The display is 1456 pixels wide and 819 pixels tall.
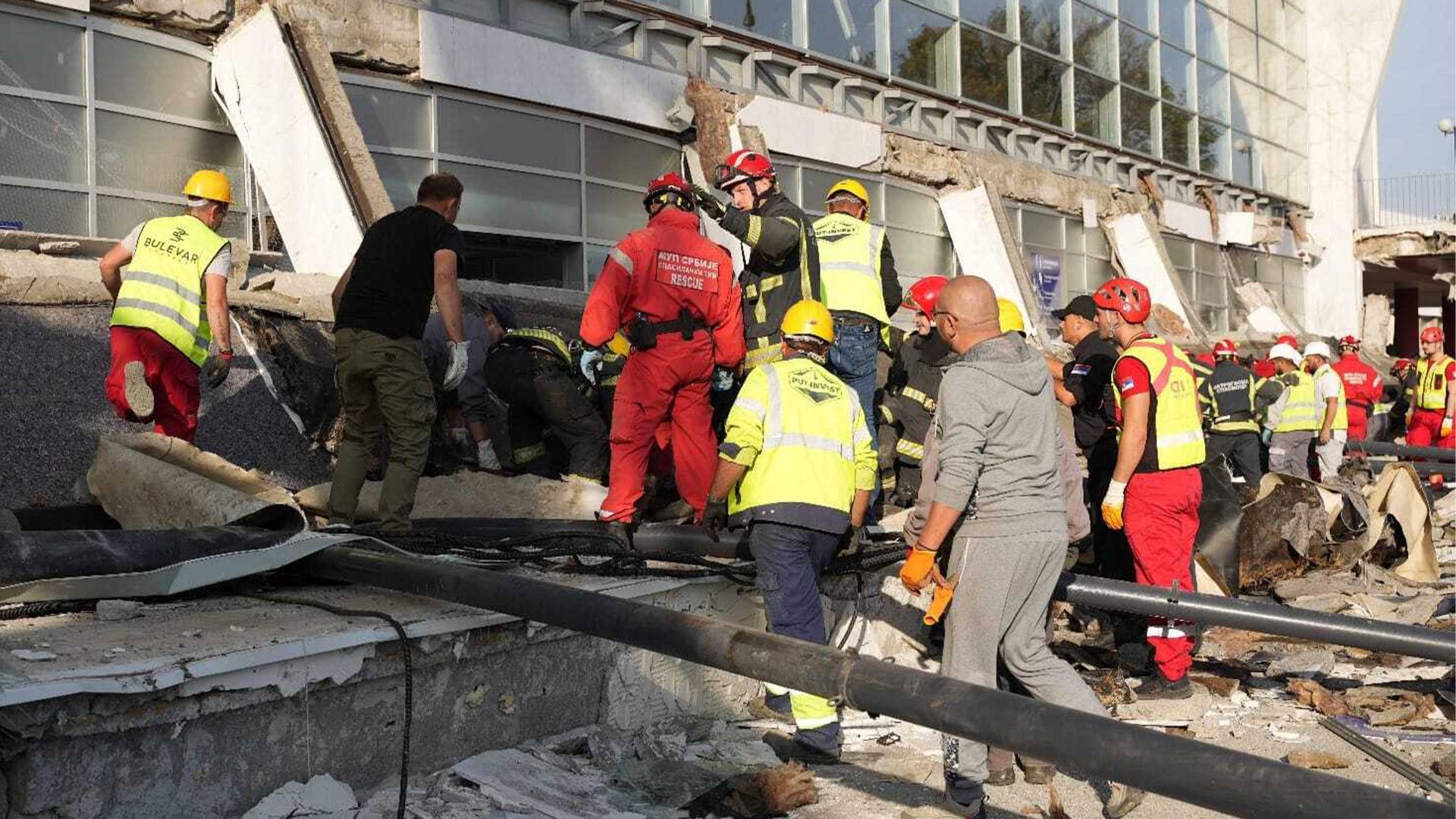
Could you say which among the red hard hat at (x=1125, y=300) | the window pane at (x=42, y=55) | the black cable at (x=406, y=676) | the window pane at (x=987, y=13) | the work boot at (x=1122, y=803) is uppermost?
the window pane at (x=987, y=13)

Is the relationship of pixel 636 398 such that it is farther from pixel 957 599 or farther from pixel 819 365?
pixel 957 599

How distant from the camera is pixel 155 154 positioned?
9.70 m

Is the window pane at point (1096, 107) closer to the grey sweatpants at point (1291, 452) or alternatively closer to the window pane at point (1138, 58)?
the window pane at point (1138, 58)

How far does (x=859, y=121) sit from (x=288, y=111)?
790 centimetres

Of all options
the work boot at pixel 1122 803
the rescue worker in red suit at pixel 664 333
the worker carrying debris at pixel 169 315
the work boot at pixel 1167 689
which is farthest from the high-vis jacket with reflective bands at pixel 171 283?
the work boot at pixel 1167 689

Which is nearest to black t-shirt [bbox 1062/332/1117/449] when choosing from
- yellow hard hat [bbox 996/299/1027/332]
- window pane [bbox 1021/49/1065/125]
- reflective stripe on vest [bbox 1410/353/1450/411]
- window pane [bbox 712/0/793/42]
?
yellow hard hat [bbox 996/299/1027/332]

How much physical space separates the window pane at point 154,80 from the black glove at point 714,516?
6487mm

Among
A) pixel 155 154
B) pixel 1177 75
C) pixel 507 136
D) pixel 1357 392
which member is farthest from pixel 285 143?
pixel 1177 75

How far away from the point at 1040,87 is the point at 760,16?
7.06 metres

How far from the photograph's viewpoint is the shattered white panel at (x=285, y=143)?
31.9ft

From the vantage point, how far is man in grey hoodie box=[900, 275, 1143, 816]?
449 cm

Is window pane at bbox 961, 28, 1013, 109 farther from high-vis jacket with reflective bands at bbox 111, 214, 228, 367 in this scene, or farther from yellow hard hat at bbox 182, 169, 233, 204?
high-vis jacket with reflective bands at bbox 111, 214, 228, 367

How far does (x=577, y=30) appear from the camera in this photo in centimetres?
1246

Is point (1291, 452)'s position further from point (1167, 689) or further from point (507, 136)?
point (507, 136)
